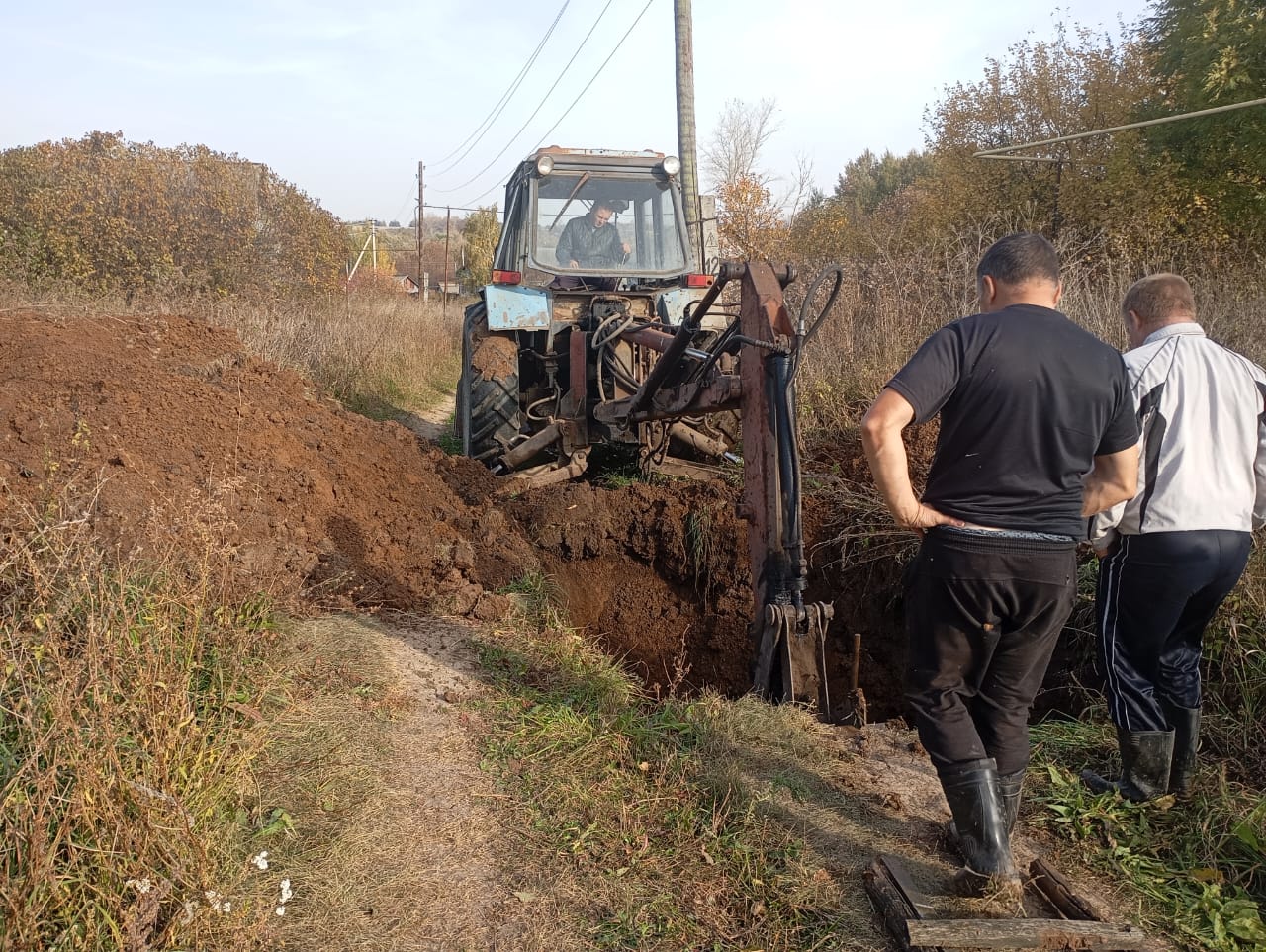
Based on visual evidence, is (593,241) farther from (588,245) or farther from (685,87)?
(685,87)

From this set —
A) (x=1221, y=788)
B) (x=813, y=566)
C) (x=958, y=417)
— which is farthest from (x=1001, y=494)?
(x=813, y=566)

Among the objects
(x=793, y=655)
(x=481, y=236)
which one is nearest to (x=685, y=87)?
(x=793, y=655)

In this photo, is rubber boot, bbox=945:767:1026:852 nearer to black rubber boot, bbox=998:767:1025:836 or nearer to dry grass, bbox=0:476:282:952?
black rubber boot, bbox=998:767:1025:836

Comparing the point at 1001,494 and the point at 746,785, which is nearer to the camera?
the point at 1001,494

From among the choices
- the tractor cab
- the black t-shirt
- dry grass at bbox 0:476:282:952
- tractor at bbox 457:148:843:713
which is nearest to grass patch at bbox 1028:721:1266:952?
the black t-shirt

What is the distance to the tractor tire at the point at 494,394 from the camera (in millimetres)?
7105

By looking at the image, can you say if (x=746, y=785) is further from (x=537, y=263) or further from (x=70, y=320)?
(x=70, y=320)

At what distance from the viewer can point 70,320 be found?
817 cm

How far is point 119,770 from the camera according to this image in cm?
235

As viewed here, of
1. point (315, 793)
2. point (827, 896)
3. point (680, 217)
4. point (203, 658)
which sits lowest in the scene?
point (827, 896)

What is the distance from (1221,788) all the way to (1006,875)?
1.11 m

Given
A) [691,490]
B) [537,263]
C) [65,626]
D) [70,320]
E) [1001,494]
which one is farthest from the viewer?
[70,320]

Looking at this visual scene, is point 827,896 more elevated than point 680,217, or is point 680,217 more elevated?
point 680,217

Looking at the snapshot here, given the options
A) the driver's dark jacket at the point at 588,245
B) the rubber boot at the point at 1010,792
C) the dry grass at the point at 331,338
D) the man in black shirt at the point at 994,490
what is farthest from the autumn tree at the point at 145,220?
the rubber boot at the point at 1010,792
